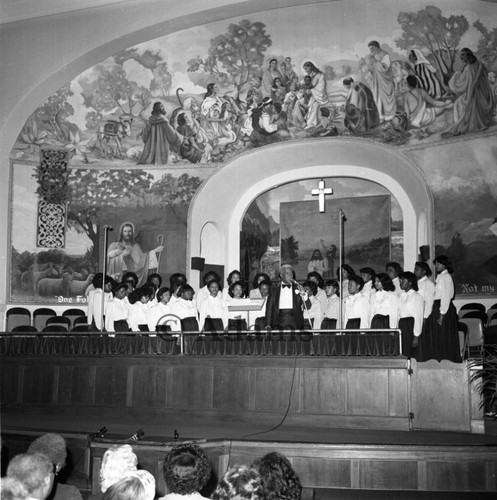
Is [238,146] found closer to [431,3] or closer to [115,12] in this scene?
[115,12]

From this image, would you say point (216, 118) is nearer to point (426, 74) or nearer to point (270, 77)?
point (270, 77)

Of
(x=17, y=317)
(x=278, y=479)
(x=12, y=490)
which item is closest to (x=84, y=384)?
(x=17, y=317)

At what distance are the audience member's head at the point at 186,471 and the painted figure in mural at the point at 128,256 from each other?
1302 cm

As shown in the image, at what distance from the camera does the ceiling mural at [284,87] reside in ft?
48.0

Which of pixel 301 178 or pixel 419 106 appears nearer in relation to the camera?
pixel 419 106

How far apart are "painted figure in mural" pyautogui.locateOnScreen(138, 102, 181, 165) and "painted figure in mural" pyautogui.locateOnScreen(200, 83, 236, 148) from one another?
83 centimetres

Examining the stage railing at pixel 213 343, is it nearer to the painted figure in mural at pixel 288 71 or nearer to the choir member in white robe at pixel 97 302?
the choir member in white robe at pixel 97 302

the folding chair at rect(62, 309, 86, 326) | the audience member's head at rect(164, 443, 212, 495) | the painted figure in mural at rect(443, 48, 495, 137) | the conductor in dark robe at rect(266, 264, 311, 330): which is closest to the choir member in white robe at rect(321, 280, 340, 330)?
the conductor in dark robe at rect(266, 264, 311, 330)

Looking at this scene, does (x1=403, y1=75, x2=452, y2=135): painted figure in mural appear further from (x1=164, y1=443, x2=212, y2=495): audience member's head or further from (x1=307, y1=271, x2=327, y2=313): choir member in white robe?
(x1=164, y1=443, x2=212, y2=495): audience member's head

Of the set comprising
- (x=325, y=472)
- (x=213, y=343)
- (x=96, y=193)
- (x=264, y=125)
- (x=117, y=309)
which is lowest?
(x=325, y=472)

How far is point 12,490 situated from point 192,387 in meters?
6.77

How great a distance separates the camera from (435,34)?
14703mm

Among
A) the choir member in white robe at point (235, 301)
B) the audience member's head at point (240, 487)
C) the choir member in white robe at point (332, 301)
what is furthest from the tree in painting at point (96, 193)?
the audience member's head at point (240, 487)

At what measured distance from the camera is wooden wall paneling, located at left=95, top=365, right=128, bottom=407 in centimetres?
1047
